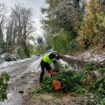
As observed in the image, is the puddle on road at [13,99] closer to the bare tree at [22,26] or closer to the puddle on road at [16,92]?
the puddle on road at [16,92]

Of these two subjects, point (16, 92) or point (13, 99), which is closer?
point (13, 99)

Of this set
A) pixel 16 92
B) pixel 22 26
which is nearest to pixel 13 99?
pixel 16 92

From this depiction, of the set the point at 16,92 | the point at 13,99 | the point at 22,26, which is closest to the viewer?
the point at 13,99

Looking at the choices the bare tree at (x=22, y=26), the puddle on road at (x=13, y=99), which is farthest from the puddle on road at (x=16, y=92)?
the bare tree at (x=22, y=26)

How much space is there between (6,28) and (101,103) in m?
78.2

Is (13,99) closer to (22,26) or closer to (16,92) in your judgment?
(16,92)

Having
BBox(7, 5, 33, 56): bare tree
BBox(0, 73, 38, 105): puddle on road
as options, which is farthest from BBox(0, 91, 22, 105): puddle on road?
BBox(7, 5, 33, 56): bare tree

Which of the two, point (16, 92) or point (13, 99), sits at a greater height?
point (13, 99)

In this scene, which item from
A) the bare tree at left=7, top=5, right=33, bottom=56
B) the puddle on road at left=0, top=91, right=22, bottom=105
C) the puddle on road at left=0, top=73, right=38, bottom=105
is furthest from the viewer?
the bare tree at left=7, top=5, right=33, bottom=56

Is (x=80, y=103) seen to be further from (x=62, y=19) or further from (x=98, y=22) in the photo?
(x=62, y=19)

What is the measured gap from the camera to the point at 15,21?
87125 mm

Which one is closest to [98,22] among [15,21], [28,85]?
[28,85]

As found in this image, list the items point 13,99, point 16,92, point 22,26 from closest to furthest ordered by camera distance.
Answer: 1. point 13,99
2. point 16,92
3. point 22,26

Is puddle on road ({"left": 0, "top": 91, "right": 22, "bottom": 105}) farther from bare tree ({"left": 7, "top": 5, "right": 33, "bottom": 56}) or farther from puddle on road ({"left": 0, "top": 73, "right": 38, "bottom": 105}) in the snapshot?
bare tree ({"left": 7, "top": 5, "right": 33, "bottom": 56})
